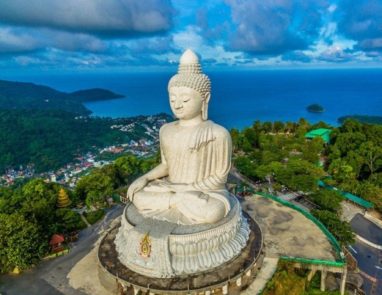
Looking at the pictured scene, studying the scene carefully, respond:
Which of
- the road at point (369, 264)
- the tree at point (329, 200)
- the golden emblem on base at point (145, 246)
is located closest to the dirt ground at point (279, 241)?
the golden emblem on base at point (145, 246)

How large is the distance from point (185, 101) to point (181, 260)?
5510 millimetres

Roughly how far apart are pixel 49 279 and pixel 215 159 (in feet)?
25.0

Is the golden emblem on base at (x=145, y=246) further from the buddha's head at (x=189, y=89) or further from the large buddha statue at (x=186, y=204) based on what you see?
the buddha's head at (x=189, y=89)

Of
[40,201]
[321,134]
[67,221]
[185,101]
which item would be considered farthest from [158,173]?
[321,134]

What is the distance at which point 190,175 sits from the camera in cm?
1251

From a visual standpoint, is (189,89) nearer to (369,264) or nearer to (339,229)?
(339,229)

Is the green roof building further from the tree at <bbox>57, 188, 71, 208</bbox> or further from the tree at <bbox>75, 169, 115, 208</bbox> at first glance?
the tree at <bbox>57, 188, 71, 208</bbox>

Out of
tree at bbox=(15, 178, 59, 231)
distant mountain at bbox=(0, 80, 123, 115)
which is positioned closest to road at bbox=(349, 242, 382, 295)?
tree at bbox=(15, 178, 59, 231)

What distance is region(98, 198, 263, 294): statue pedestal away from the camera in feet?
34.9

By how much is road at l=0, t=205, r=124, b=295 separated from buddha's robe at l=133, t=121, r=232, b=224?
151 inches

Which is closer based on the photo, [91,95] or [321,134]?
[321,134]

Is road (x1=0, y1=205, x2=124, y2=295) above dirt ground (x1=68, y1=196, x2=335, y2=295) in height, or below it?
below

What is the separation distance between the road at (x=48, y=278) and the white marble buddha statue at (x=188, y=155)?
A: 3806 mm

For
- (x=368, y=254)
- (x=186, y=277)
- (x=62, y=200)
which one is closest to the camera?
(x=186, y=277)
